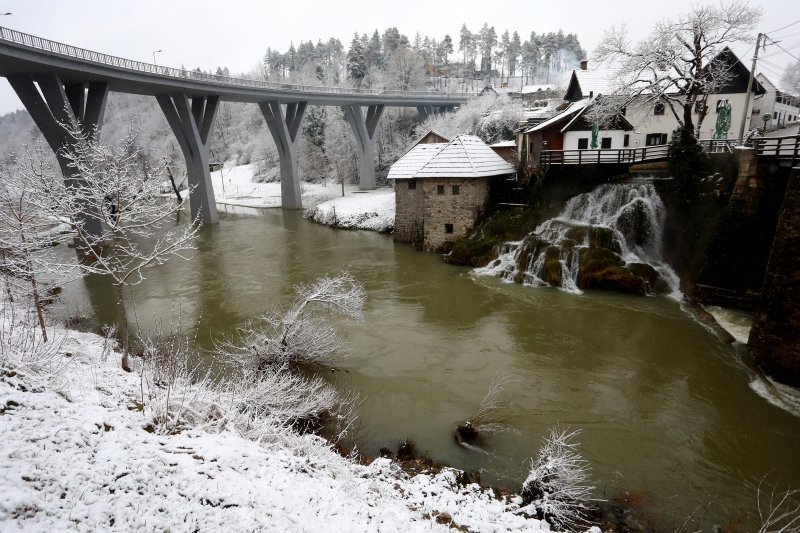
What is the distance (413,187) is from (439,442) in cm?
1925

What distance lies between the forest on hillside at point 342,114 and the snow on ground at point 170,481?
36.1 ft

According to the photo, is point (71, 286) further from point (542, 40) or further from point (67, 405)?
point (542, 40)

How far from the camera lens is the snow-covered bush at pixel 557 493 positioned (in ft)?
23.6

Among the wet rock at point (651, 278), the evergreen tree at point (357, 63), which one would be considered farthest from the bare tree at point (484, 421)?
the evergreen tree at point (357, 63)

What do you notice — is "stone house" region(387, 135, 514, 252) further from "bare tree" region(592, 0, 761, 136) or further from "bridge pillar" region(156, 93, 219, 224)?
"bridge pillar" region(156, 93, 219, 224)

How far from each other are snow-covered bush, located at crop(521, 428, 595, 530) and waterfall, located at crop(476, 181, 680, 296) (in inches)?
473

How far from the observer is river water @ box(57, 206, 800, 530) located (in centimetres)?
876

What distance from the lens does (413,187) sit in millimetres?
26656

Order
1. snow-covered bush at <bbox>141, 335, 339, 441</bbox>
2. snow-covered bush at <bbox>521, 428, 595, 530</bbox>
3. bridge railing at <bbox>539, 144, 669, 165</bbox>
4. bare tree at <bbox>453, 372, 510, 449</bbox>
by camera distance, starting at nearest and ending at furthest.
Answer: snow-covered bush at <bbox>141, 335, 339, 441</bbox> < snow-covered bush at <bbox>521, 428, 595, 530</bbox> < bare tree at <bbox>453, 372, 510, 449</bbox> < bridge railing at <bbox>539, 144, 669, 165</bbox>

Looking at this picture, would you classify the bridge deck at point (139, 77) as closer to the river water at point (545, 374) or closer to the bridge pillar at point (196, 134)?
the bridge pillar at point (196, 134)

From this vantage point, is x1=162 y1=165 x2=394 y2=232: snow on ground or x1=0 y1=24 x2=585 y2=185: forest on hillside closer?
x1=162 y1=165 x2=394 y2=232: snow on ground

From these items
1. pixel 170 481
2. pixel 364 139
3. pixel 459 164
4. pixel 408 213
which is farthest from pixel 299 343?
pixel 364 139

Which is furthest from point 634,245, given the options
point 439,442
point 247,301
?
point 247,301

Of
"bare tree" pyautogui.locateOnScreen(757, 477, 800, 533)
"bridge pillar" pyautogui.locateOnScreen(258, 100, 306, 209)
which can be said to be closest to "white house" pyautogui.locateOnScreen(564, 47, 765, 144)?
"bare tree" pyautogui.locateOnScreen(757, 477, 800, 533)
